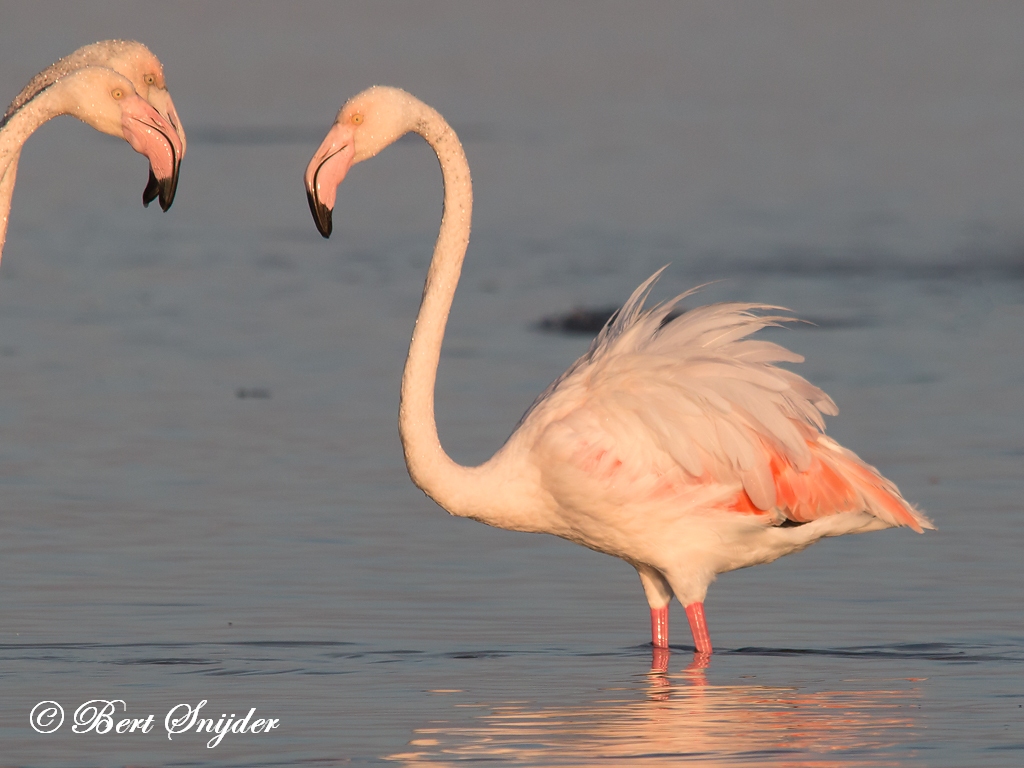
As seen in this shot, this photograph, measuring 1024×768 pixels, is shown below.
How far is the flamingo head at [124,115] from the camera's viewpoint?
7.51m

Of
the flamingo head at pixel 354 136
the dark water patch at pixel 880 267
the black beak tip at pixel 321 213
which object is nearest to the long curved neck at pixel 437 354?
the flamingo head at pixel 354 136

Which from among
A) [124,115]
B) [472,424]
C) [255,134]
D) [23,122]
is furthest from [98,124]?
[255,134]

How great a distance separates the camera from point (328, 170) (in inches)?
341

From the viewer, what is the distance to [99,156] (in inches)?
1039

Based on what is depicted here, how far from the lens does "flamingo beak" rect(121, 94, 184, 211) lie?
7.67 meters

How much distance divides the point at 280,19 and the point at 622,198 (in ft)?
69.0

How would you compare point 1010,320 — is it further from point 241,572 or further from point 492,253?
point 241,572

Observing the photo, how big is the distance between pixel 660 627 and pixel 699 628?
218 millimetres

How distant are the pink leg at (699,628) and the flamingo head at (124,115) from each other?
2.86 meters

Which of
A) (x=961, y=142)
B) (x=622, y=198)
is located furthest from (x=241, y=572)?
(x=961, y=142)

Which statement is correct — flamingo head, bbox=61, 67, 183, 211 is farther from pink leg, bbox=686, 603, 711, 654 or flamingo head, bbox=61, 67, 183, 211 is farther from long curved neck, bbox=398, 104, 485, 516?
pink leg, bbox=686, 603, 711, 654

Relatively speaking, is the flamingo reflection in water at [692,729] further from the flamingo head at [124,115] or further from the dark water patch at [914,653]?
the flamingo head at [124,115]

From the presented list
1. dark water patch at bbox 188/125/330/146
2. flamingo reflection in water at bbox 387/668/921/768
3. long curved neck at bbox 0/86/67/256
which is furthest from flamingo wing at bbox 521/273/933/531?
dark water patch at bbox 188/125/330/146

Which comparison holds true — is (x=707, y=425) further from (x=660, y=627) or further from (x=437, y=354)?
(x=437, y=354)
